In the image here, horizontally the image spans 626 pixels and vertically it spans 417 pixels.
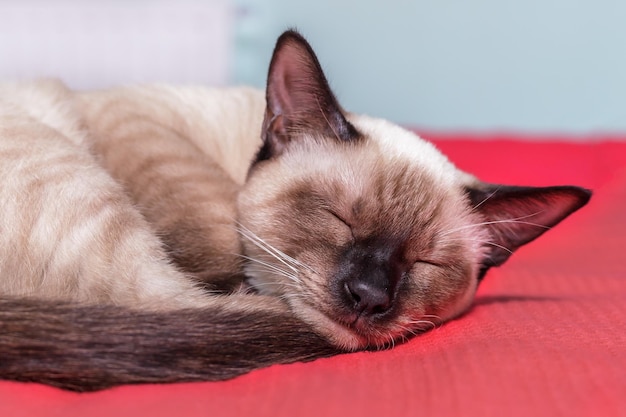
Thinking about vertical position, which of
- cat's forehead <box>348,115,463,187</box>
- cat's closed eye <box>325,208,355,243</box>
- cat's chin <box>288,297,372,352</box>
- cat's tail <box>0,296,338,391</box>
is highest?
cat's forehead <box>348,115,463,187</box>

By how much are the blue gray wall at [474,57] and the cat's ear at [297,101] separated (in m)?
1.61

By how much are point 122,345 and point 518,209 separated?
2.88 feet

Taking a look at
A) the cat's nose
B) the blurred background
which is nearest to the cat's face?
the cat's nose

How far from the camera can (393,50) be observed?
10.7ft

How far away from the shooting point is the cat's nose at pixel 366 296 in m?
1.22

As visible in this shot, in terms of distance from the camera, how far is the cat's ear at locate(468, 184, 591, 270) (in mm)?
1418

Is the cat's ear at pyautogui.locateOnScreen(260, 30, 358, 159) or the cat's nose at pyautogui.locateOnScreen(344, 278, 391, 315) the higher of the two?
the cat's ear at pyautogui.locateOnScreen(260, 30, 358, 159)

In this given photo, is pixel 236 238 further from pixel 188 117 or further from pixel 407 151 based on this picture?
pixel 188 117

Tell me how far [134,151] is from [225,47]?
75.3 inches

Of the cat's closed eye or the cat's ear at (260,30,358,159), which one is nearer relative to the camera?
the cat's closed eye

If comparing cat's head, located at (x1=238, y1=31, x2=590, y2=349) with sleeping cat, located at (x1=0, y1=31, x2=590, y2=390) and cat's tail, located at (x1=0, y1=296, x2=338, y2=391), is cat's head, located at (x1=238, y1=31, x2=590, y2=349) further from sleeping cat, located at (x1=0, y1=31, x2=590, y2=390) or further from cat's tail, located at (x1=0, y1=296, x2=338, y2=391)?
cat's tail, located at (x1=0, y1=296, x2=338, y2=391)

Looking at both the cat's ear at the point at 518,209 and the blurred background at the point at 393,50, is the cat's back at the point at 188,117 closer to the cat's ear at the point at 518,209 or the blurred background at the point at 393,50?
the cat's ear at the point at 518,209

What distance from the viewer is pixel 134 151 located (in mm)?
1675

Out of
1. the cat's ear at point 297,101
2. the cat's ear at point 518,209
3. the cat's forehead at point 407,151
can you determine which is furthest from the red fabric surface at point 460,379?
the cat's ear at point 297,101
